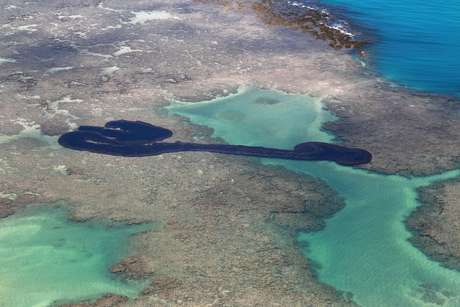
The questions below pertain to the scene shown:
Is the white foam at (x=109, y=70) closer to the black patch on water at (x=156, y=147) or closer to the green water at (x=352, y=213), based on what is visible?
the green water at (x=352, y=213)

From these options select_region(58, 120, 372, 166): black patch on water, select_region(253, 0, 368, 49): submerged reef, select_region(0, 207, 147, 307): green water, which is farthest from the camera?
select_region(253, 0, 368, 49): submerged reef

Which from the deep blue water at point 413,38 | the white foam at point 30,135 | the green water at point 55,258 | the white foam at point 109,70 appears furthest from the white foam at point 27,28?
the deep blue water at point 413,38

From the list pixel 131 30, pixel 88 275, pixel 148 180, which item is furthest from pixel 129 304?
pixel 131 30

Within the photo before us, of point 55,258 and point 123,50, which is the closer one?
point 55,258

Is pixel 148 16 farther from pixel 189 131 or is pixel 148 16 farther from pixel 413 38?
pixel 413 38

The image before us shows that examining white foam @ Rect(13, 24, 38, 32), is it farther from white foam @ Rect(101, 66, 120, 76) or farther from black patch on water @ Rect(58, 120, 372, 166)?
black patch on water @ Rect(58, 120, 372, 166)

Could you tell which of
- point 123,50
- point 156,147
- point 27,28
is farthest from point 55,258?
point 27,28

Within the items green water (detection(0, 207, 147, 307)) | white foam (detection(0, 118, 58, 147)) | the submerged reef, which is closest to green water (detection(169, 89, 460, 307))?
white foam (detection(0, 118, 58, 147))
